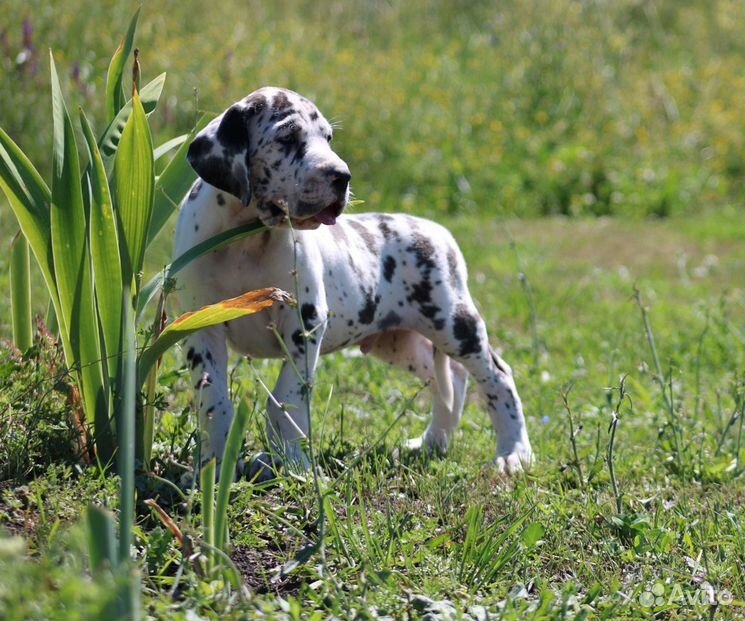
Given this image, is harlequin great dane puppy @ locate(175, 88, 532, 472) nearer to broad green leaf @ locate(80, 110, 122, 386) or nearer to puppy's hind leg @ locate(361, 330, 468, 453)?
puppy's hind leg @ locate(361, 330, 468, 453)

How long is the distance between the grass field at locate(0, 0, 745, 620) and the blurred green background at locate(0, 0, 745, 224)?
3 centimetres

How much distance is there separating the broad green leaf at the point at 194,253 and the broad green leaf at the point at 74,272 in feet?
0.68

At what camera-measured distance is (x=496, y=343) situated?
734 centimetres

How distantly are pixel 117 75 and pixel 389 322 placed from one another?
5.21 feet

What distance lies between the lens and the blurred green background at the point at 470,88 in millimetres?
10672

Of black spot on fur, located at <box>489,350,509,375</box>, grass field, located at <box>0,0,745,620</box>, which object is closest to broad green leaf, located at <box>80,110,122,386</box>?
grass field, located at <box>0,0,745,620</box>

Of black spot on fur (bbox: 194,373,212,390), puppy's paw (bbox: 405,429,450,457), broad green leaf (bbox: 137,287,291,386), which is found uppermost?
broad green leaf (bbox: 137,287,291,386)

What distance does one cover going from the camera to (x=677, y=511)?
14.4 feet

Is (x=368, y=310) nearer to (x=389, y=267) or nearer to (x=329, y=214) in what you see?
(x=389, y=267)

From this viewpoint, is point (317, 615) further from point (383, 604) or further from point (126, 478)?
point (126, 478)

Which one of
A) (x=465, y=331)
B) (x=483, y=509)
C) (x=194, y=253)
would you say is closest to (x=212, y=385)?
(x=194, y=253)

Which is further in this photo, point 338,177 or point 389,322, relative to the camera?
point 389,322

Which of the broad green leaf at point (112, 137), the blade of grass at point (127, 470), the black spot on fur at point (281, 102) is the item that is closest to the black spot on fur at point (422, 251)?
the black spot on fur at point (281, 102)

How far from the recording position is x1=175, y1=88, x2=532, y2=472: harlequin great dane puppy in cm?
416
